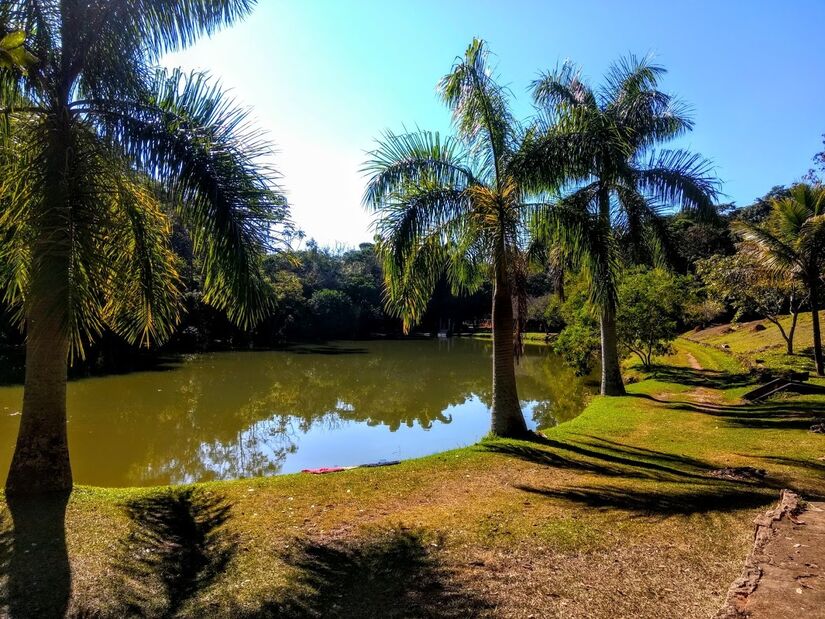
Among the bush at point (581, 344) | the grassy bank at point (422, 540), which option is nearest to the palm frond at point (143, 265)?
the grassy bank at point (422, 540)

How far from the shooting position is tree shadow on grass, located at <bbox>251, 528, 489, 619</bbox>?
12.0 ft

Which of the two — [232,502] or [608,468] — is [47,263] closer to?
[232,502]

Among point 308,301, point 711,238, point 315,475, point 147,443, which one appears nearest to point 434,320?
point 308,301

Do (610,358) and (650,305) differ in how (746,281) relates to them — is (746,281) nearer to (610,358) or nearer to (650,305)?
(650,305)

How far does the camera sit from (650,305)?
59.3 ft

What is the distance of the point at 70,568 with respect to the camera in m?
4.32

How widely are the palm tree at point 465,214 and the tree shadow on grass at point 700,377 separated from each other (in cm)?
967

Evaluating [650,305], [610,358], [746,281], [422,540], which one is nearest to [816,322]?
[746,281]

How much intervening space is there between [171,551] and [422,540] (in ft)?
7.44

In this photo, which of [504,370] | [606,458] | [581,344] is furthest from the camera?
[581,344]

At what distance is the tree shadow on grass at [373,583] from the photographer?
144 inches

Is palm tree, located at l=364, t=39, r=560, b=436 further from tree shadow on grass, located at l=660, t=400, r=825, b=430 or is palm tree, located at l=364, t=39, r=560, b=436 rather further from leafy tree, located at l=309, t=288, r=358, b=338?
leafy tree, located at l=309, t=288, r=358, b=338

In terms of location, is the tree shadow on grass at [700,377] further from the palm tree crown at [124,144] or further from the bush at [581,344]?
the palm tree crown at [124,144]

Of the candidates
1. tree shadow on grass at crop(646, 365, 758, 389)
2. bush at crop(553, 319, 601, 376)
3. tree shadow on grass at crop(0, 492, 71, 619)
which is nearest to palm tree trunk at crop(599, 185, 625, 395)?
tree shadow on grass at crop(646, 365, 758, 389)
